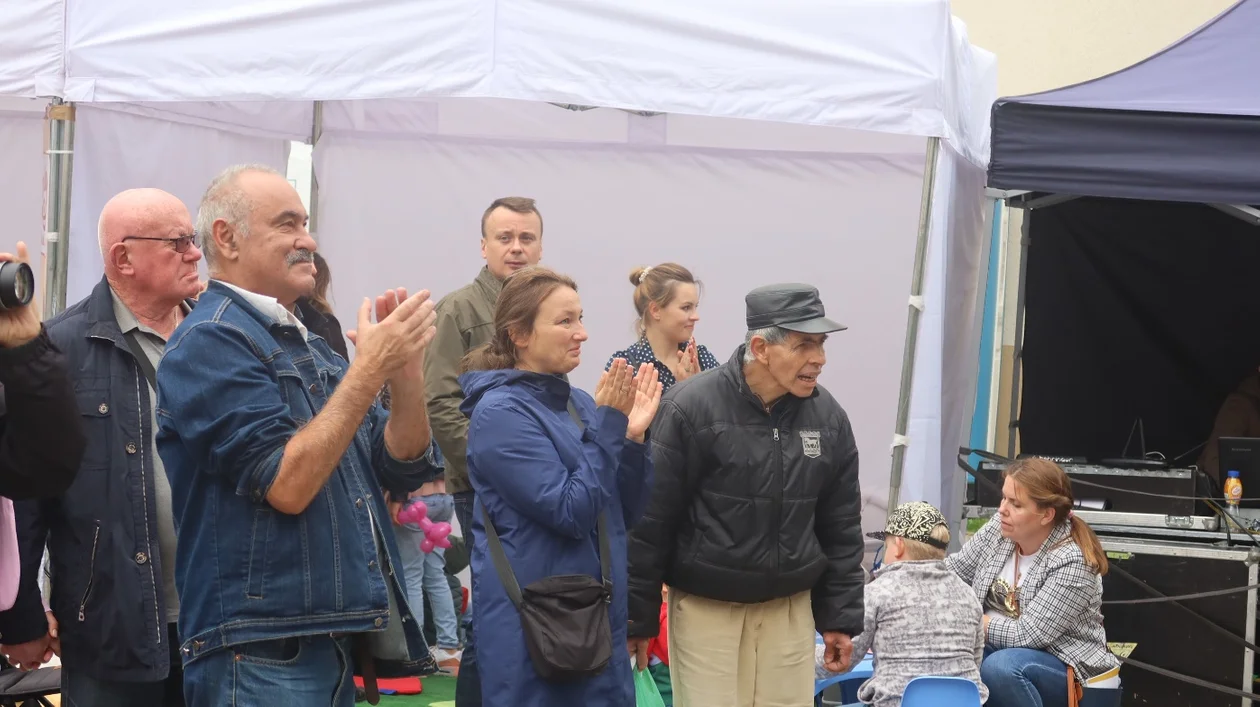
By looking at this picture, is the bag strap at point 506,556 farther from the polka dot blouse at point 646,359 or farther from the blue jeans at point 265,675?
the polka dot blouse at point 646,359

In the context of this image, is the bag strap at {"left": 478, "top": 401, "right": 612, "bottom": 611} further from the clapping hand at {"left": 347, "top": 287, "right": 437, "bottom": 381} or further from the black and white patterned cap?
the black and white patterned cap

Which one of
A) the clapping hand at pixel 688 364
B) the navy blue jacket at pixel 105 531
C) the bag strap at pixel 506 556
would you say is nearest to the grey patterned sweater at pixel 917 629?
the clapping hand at pixel 688 364

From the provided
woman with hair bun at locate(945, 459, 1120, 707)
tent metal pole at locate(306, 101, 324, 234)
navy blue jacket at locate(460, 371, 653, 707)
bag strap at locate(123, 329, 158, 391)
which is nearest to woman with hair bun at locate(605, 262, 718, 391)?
woman with hair bun at locate(945, 459, 1120, 707)

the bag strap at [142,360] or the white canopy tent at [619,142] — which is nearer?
the bag strap at [142,360]

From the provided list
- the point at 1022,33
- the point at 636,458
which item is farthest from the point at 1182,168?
the point at 1022,33

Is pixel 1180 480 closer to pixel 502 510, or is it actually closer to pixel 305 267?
pixel 502 510

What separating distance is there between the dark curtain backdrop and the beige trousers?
343cm

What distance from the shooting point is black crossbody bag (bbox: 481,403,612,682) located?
127 inches

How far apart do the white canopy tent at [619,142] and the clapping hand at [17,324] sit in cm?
251

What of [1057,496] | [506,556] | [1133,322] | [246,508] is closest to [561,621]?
[506,556]

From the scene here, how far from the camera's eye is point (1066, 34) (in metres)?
8.77

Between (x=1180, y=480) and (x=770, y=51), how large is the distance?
91.1 inches

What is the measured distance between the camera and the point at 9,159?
696 cm

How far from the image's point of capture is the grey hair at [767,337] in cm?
394
